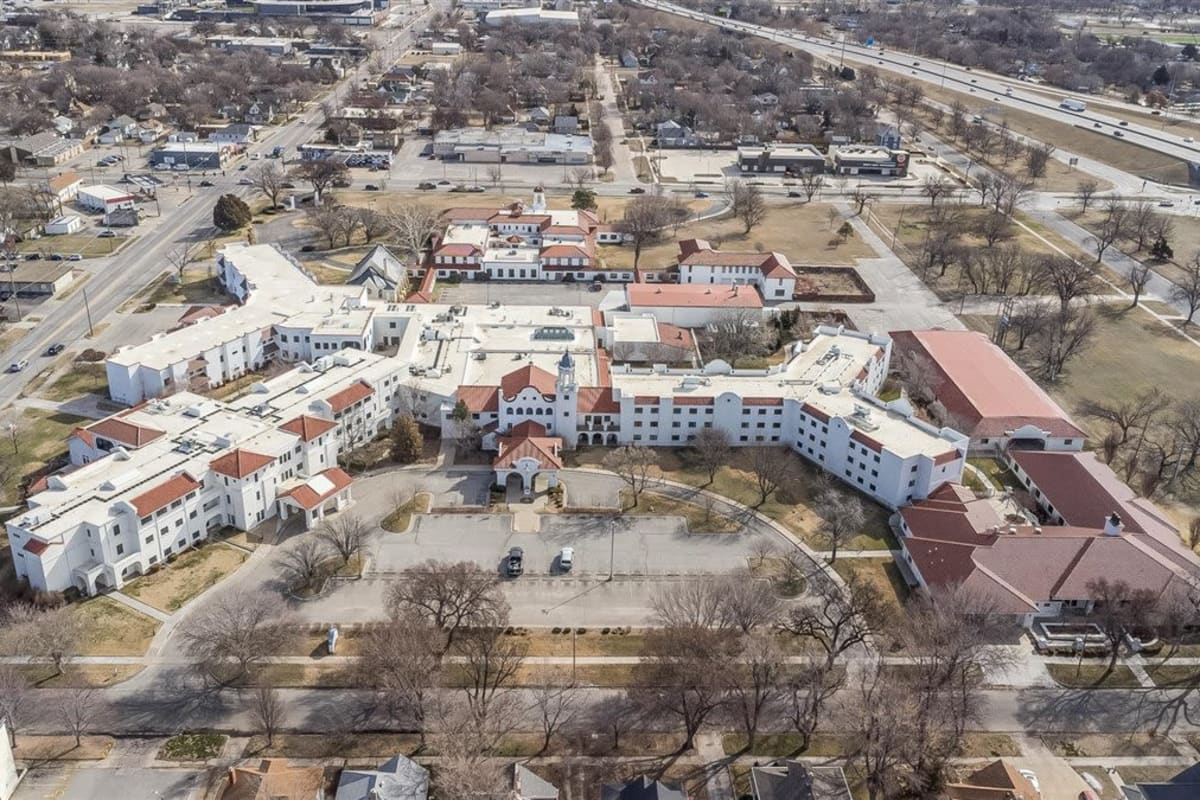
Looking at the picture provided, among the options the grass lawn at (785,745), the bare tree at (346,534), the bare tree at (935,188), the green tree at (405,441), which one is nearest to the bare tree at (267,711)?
the bare tree at (346,534)

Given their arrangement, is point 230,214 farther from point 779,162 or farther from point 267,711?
point 267,711

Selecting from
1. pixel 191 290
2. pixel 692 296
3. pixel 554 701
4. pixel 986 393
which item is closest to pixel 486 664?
pixel 554 701

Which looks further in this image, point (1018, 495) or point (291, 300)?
point (291, 300)

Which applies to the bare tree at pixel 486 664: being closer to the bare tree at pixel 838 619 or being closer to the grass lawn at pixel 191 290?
the bare tree at pixel 838 619

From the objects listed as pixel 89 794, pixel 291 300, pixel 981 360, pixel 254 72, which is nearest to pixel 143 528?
pixel 89 794

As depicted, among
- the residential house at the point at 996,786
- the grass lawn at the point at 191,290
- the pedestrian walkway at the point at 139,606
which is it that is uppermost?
the residential house at the point at 996,786

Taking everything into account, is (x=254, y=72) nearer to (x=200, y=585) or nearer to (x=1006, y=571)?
(x=200, y=585)
